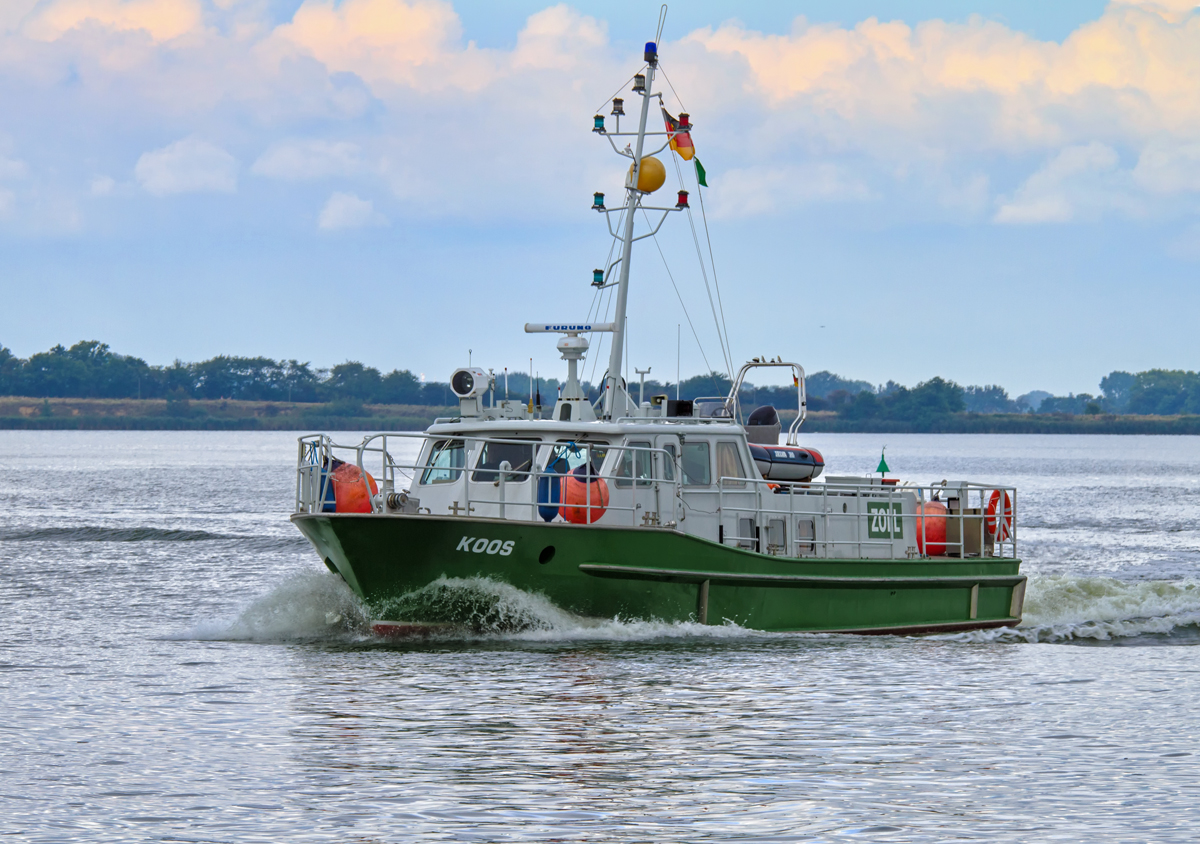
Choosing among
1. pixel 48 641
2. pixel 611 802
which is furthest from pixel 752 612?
pixel 48 641

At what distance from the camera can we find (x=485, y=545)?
49.7 ft

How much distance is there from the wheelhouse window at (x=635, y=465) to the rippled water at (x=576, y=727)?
1773 millimetres

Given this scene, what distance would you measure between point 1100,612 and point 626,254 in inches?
378

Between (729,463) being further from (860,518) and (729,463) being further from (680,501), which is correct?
(860,518)

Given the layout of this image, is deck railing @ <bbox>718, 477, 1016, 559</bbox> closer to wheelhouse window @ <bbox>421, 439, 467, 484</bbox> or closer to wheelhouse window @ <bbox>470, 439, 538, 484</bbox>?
wheelhouse window @ <bbox>470, 439, 538, 484</bbox>

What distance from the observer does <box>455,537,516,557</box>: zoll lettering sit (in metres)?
15.1

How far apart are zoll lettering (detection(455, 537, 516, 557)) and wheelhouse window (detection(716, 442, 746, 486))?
3.17 meters

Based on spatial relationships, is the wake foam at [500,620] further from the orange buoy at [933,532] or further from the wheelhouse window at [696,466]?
the wheelhouse window at [696,466]

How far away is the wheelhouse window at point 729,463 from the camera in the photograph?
1712cm

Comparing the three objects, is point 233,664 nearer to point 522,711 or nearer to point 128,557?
point 522,711

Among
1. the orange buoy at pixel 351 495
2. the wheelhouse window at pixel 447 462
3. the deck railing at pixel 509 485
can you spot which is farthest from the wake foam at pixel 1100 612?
the orange buoy at pixel 351 495

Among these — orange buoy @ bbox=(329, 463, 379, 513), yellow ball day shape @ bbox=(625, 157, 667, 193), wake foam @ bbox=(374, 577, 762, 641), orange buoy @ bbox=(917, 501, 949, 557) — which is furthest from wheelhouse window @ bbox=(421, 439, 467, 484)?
orange buoy @ bbox=(917, 501, 949, 557)

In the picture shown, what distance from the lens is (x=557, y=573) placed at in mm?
15438

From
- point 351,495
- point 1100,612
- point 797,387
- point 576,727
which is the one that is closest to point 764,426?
point 797,387
